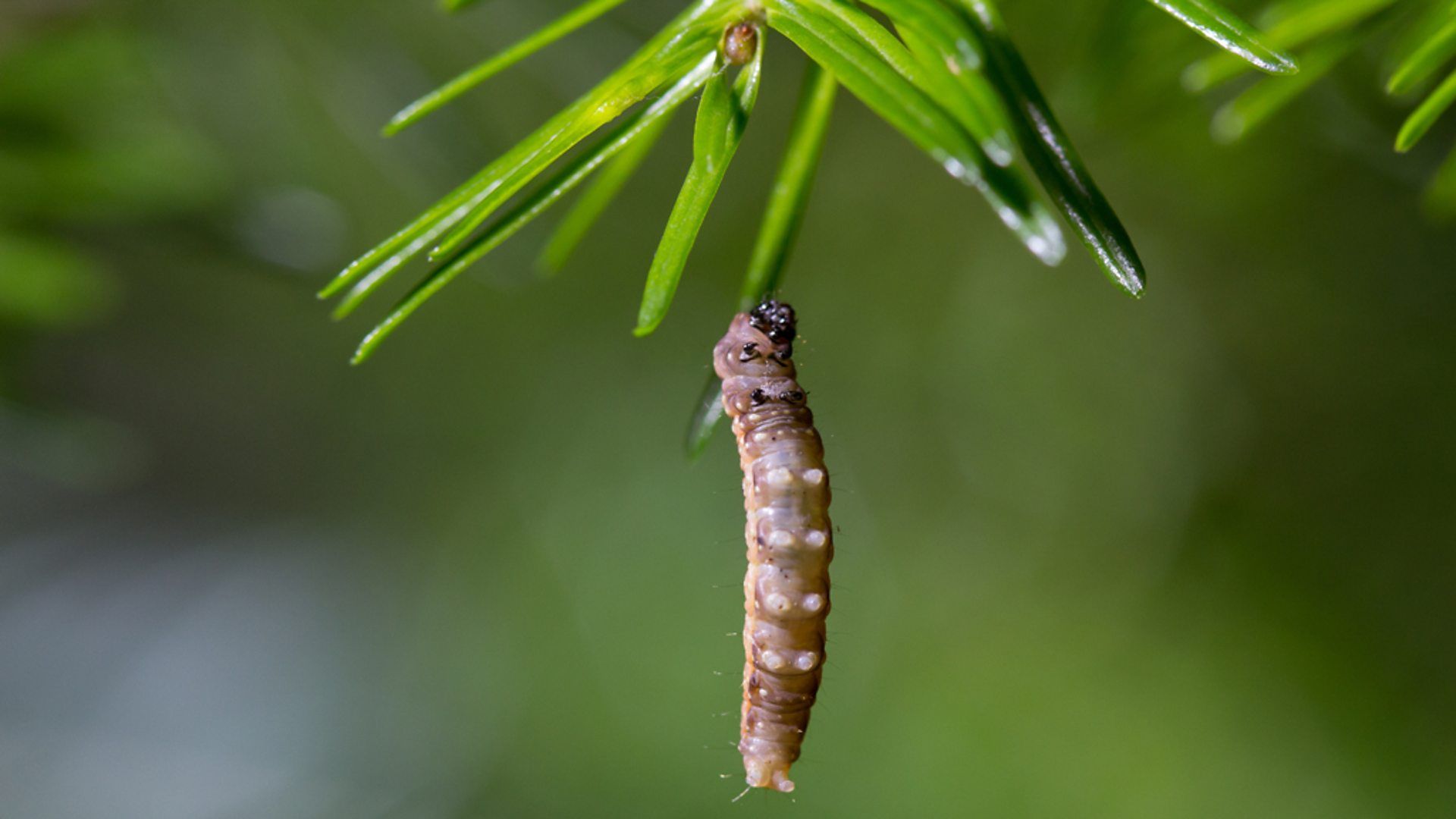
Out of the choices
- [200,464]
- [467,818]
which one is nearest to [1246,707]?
[467,818]

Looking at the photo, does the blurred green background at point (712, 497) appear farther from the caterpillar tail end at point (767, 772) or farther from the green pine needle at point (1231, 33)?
the green pine needle at point (1231, 33)

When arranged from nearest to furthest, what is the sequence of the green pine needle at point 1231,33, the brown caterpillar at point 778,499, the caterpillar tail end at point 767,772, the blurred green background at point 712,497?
the green pine needle at point 1231,33, the brown caterpillar at point 778,499, the caterpillar tail end at point 767,772, the blurred green background at point 712,497

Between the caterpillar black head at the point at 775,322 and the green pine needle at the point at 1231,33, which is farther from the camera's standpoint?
the caterpillar black head at the point at 775,322

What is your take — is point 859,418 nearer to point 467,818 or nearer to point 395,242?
point 467,818

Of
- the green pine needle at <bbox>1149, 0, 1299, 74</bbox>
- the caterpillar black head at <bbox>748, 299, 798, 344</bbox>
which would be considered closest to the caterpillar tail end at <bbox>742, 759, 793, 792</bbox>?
the caterpillar black head at <bbox>748, 299, 798, 344</bbox>

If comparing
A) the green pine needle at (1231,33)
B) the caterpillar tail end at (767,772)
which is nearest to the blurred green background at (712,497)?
the caterpillar tail end at (767,772)

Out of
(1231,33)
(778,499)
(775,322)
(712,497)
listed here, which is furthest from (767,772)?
(712,497)

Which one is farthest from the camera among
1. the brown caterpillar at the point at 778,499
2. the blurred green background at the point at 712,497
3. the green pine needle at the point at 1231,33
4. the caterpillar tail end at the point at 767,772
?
the blurred green background at the point at 712,497
